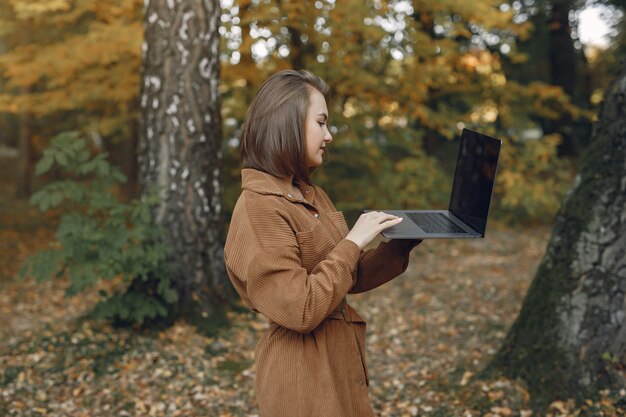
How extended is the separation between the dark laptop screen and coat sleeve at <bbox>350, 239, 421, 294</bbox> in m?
0.25

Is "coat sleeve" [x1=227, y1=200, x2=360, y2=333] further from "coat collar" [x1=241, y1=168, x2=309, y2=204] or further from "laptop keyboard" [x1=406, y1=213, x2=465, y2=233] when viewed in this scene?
"laptop keyboard" [x1=406, y1=213, x2=465, y2=233]

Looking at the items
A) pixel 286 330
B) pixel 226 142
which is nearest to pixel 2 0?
pixel 226 142

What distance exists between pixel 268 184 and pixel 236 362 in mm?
3057

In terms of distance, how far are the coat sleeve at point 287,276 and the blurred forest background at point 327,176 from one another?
2.31 metres

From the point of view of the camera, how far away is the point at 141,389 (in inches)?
165

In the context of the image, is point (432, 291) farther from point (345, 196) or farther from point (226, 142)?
point (226, 142)

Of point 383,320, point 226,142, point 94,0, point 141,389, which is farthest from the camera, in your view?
point 226,142

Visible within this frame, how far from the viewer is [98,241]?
178 inches

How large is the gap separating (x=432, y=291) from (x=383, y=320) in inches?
41.7

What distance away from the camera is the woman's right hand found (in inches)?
73.1

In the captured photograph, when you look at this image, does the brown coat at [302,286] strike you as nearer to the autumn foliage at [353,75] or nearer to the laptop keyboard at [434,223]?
the laptop keyboard at [434,223]

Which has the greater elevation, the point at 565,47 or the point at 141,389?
the point at 565,47

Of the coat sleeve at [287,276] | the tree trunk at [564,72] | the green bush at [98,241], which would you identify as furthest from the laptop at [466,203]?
the tree trunk at [564,72]

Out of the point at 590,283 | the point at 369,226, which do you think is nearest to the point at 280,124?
the point at 369,226
